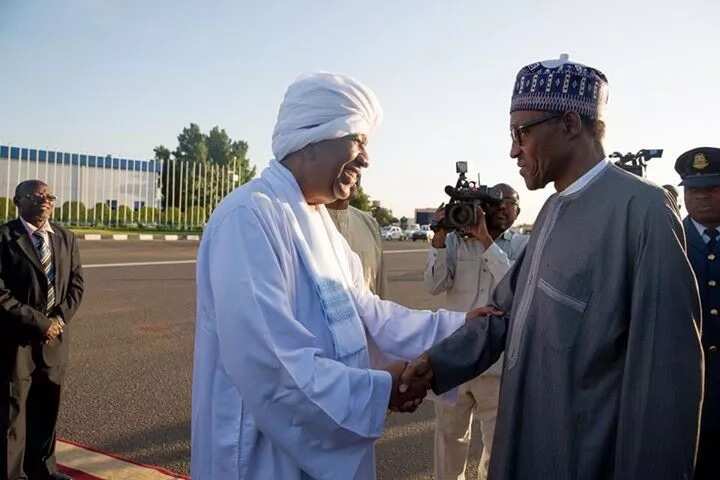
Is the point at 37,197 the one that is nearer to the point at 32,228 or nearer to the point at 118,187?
the point at 32,228

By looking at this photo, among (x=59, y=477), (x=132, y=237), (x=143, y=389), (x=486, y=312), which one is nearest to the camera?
(x=486, y=312)

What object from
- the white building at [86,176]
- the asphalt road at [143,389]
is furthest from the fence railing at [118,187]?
the asphalt road at [143,389]

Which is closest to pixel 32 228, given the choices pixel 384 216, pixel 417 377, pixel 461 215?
pixel 461 215

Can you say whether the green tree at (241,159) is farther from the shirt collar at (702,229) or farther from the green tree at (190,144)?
the shirt collar at (702,229)

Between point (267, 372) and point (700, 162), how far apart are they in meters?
3.01

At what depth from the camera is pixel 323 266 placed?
2.48 m

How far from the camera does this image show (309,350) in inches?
85.3

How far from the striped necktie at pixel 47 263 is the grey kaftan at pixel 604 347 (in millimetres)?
Answer: 3725

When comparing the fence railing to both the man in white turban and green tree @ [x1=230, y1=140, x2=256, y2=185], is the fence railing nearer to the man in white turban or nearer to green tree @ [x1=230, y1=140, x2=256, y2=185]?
green tree @ [x1=230, y1=140, x2=256, y2=185]

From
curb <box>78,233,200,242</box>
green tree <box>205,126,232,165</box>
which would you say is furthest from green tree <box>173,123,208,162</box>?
curb <box>78,233,200,242</box>

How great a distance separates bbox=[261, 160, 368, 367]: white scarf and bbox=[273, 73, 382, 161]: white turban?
0.47ft

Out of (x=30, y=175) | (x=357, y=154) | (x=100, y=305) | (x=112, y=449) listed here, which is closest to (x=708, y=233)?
(x=357, y=154)

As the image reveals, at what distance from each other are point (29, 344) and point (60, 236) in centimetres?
92

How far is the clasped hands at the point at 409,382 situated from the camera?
2.44 m
